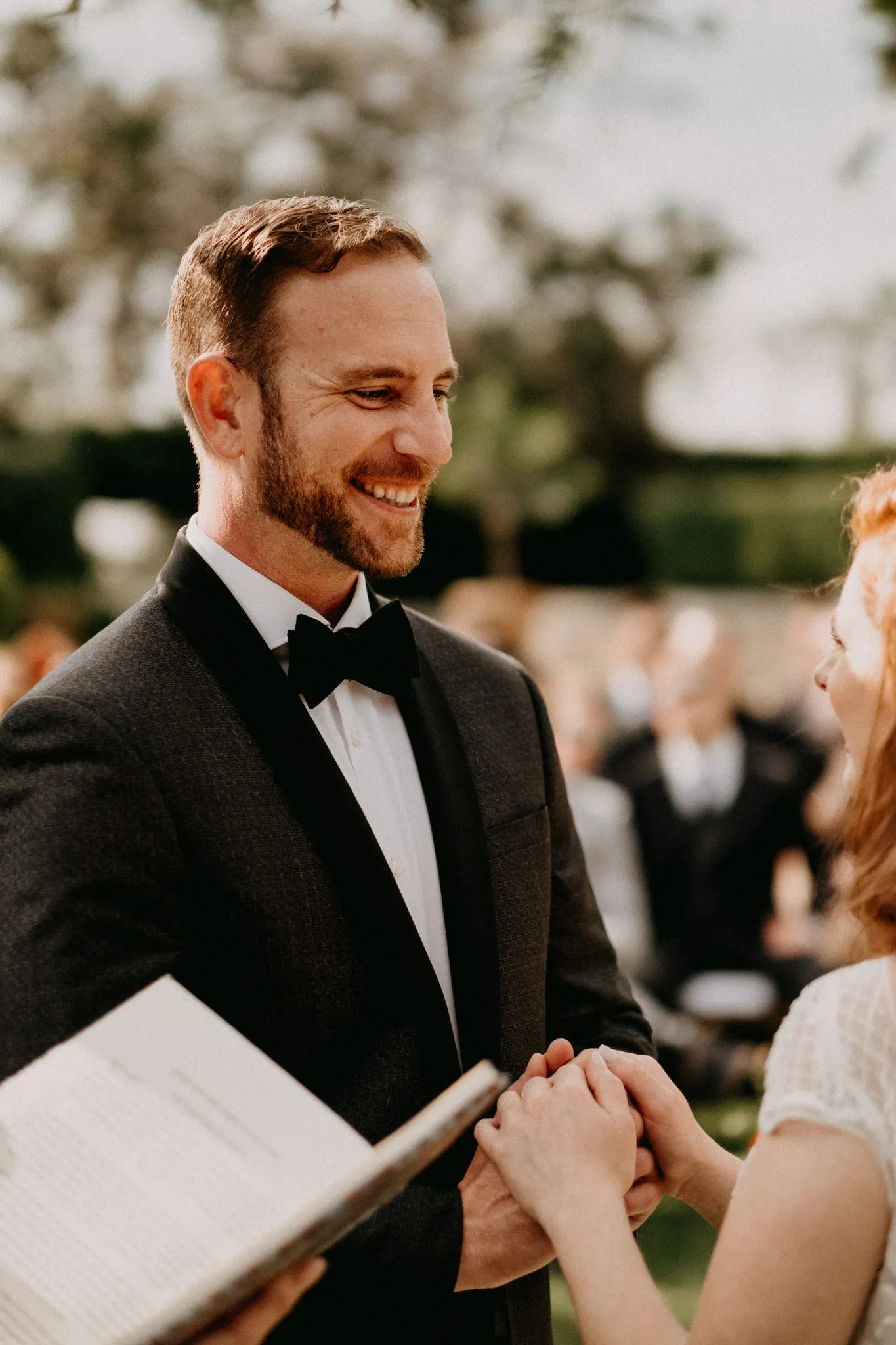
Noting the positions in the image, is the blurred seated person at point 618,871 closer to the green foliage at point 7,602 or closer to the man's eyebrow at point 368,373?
the man's eyebrow at point 368,373

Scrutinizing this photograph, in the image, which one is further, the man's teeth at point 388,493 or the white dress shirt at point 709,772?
the white dress shirt at point 709,772

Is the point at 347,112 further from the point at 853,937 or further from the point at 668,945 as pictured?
the point at 853,937

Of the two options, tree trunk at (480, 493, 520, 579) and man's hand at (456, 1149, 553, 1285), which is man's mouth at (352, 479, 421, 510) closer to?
man's hand at (456, 1149, 553, 1285)

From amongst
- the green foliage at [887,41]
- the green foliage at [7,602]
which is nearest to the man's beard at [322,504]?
the green foliage at [887,41]

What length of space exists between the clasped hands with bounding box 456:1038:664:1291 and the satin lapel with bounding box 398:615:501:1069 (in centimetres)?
11

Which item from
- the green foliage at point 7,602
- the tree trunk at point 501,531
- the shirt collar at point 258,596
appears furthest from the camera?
the tree trunk at point 501,531

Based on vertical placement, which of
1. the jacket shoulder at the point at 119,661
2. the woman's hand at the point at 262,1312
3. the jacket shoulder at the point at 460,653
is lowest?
the woman's hand at the point at 262,1312

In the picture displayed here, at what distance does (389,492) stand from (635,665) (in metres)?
6.81

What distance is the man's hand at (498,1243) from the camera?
175 cm

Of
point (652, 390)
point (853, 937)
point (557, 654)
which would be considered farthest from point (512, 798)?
point (652, 390)

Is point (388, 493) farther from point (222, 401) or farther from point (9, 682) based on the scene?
point (9, 682)

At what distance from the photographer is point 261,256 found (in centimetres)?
196

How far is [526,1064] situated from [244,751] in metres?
0.64

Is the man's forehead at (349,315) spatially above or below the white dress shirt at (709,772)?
above
